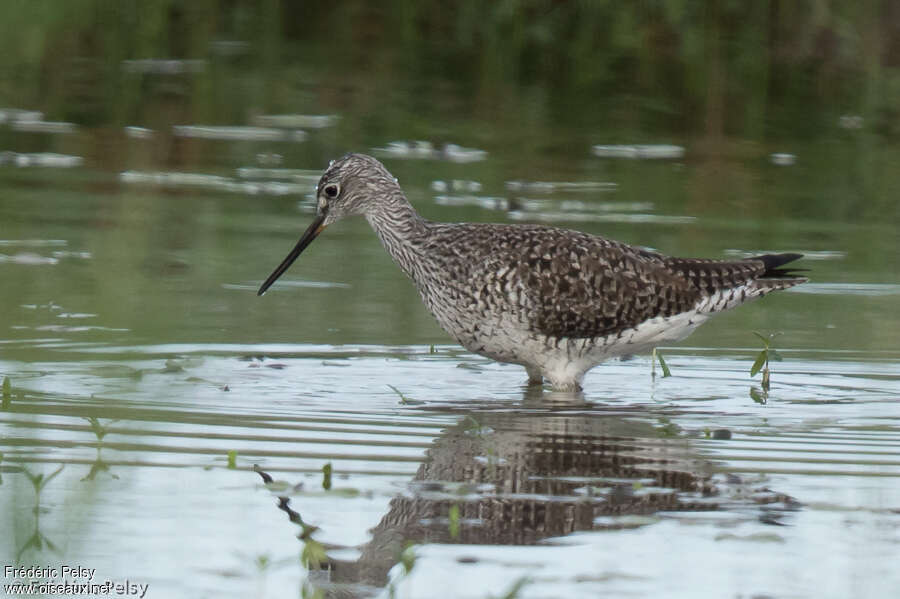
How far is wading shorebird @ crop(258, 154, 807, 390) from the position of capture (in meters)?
9.03

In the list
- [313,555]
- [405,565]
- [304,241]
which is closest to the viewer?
[405,565]

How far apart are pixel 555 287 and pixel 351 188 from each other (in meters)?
1.45

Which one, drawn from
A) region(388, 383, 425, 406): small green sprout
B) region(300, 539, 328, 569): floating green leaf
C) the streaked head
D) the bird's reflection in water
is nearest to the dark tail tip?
the bird's reflection in water

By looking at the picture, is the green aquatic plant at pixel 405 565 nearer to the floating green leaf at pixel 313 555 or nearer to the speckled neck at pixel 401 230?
the floating green leaf at pixel 313 555

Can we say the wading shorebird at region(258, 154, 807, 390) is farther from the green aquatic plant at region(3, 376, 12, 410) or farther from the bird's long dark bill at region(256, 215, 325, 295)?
the green aquatic plant at region(3, 376, 12, 410)

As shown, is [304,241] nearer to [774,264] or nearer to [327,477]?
[774,264]

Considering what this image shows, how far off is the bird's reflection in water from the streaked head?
6.26ft

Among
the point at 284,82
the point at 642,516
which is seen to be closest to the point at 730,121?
the point at 284,82

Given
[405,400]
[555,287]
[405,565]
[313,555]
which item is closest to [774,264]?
[555,287]

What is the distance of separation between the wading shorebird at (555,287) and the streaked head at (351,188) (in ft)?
0.11

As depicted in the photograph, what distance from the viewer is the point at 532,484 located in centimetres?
691

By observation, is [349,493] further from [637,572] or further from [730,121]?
[730,121]

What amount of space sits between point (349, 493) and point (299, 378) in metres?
2.38

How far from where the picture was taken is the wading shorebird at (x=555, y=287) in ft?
29.6
